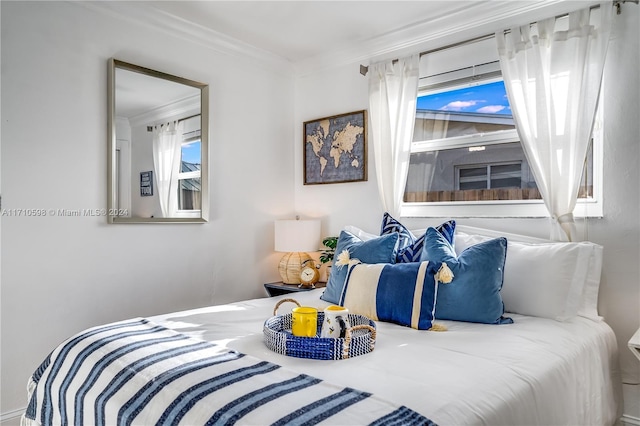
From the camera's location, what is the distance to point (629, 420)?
7.68ft

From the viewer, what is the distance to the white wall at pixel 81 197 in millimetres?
2416

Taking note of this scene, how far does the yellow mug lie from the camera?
1.79 metres

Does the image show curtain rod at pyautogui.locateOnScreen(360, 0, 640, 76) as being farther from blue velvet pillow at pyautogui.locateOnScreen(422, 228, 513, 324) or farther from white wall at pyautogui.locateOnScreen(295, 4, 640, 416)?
blue velvet pillow at pyautogui.locateOnScreen(422, 228, 513, 324)

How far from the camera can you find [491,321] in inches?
82.7

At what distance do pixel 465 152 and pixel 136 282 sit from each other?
7.52 feet

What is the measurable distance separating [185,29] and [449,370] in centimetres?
276

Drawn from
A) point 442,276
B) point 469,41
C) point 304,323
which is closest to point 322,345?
point 304,323

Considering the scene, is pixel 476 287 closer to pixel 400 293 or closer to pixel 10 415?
pixel 400 293

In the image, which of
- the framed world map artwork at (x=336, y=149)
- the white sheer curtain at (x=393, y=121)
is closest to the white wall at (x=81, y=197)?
the framed world map artwork at (x=336, y=149)

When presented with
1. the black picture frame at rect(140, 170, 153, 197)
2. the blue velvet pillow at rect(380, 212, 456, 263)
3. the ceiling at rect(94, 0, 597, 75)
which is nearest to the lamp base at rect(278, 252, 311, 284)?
the blue velvet pillow at rect(380, 212, 456, 263)

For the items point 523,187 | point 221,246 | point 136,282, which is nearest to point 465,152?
point 523,187

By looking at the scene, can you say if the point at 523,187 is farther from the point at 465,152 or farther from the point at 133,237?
the point at 133,237

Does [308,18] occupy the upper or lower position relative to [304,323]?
upper

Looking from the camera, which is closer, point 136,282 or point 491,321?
point 491,321
